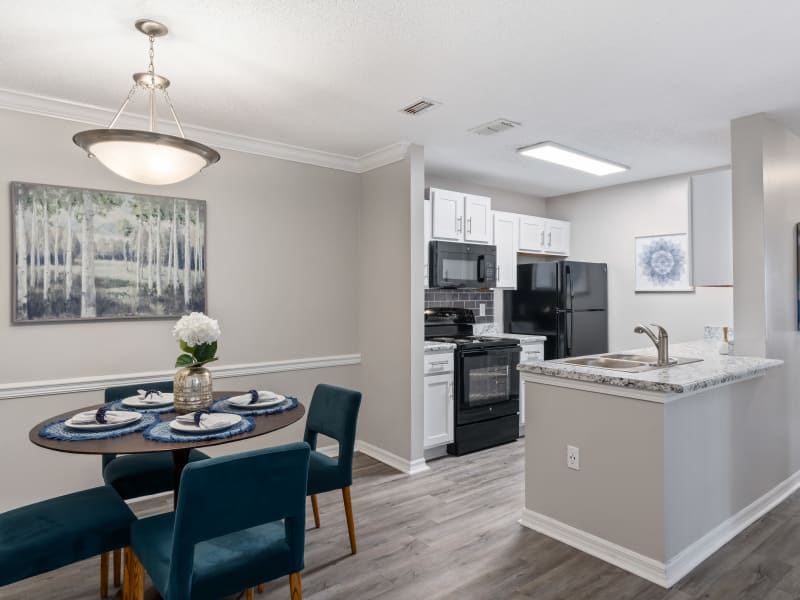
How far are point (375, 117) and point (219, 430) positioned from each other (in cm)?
216

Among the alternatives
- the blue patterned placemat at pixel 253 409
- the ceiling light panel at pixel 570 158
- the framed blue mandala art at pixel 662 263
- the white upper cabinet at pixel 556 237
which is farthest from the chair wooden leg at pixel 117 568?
the framed blue mandala art at pixel 662 263

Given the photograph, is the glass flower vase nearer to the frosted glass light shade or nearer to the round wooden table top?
the round wooden table top

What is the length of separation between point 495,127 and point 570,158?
106 cm

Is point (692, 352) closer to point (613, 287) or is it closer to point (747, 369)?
point (747, 369)

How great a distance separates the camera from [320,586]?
229cm

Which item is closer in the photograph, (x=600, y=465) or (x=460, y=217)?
(x=600, y=465)

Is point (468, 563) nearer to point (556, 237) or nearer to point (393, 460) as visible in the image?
point (393, 460)

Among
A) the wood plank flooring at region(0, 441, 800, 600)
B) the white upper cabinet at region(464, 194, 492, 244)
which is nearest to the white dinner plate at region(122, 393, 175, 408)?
the wood plank flooring at region(0, 441, 800, 600)

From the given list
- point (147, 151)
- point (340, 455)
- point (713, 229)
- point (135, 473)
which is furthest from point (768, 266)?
point (135, 473)

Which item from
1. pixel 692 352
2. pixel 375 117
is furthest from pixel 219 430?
pixel 692 352

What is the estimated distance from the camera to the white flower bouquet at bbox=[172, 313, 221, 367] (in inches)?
86.5

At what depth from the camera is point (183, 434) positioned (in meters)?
1.89

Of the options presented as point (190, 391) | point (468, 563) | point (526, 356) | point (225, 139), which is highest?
point (225, 139)

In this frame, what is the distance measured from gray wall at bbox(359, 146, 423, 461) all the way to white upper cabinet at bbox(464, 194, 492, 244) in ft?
2.85
